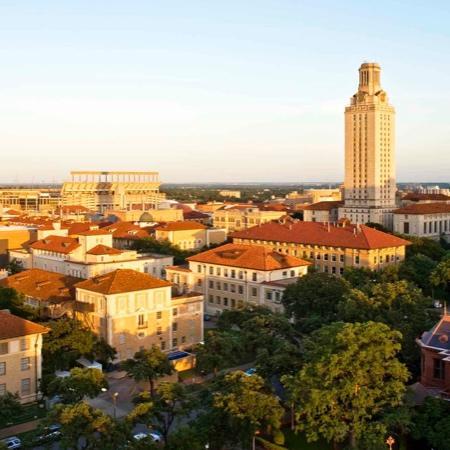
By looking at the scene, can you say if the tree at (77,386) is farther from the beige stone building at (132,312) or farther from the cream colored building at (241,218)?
the cream colored building at (241,218)

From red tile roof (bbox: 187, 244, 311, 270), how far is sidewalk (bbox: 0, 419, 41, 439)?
3258 cm

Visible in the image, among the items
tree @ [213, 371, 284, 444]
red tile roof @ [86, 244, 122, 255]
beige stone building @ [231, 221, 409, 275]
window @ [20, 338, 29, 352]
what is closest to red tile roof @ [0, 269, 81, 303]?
red tile roof @ [86, 244, 122, 255]

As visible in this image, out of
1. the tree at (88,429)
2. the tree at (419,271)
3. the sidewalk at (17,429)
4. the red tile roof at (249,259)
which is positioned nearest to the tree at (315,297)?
the red tile roof at (249,259)

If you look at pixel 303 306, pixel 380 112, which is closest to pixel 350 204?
pixel 380 112

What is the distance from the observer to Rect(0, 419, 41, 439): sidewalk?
127 ft

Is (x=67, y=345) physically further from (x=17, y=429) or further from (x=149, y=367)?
(x=149, y=367)

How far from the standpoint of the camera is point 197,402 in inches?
1344

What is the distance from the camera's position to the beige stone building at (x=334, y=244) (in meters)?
82.1

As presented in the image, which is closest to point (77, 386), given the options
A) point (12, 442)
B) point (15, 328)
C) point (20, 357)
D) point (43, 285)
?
point (12, 442)

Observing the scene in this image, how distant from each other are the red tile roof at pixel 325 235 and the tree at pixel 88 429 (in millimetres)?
55623

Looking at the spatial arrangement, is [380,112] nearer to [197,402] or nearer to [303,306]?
[303,306]

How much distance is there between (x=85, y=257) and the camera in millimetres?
76938

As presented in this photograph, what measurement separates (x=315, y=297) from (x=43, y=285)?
2564cm

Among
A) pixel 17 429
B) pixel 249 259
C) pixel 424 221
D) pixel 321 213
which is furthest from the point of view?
pixel 321 213
